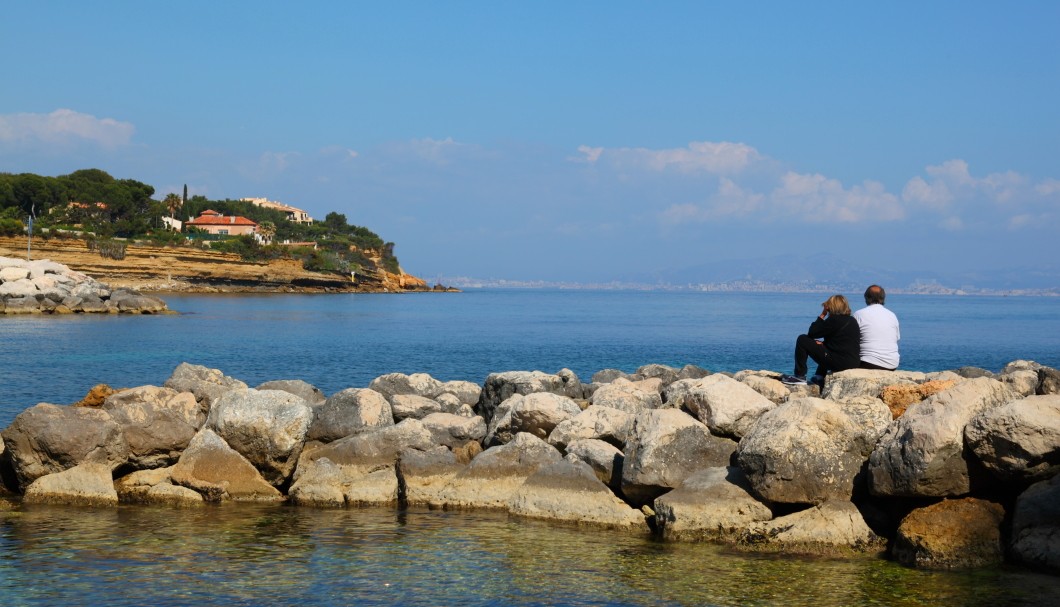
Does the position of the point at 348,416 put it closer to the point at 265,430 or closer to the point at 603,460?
the point at 265,430

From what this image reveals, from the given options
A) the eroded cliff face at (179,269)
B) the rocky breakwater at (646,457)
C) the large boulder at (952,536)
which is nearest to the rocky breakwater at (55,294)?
the eroded cliff face at (179,269)

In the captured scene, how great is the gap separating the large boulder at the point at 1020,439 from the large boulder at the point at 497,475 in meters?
5.14

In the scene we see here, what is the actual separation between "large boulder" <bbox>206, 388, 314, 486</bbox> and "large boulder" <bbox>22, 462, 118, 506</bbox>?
1.53 meters

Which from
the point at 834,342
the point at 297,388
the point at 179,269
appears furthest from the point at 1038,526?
the point at 179,269

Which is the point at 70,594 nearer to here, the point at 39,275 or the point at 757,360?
the point at 757,360

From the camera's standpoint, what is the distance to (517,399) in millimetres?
14961

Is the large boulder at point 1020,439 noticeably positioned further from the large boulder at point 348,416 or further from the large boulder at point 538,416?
the large boulder at point 348,416

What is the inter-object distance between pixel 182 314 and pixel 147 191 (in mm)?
63248

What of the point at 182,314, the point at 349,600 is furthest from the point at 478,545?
the point at 182,314

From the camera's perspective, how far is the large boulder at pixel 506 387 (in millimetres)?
16562

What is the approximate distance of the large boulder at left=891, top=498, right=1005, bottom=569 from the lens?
992cm

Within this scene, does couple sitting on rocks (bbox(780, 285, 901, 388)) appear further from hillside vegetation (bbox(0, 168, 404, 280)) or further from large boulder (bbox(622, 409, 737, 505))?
hillside vegetation (bbox(0, 168, 404, 280))

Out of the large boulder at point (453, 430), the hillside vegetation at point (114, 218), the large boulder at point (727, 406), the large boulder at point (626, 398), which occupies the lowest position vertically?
the large boulder at point (453, 430)

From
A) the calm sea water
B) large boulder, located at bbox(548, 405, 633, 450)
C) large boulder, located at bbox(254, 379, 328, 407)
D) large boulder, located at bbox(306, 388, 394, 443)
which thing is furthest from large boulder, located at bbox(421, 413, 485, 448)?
the calm sea water
